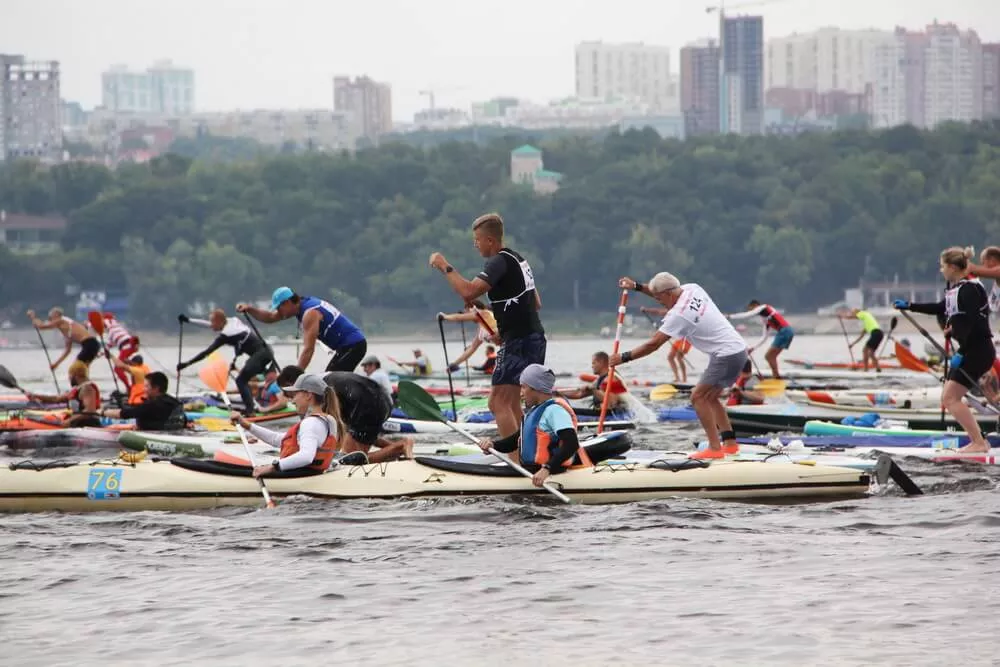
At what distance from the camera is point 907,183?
117812 mm

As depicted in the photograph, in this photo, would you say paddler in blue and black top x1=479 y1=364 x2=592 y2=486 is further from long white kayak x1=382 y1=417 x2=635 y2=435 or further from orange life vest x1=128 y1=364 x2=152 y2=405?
orange life vest x1=128 y1=364 x2=152 y2=405

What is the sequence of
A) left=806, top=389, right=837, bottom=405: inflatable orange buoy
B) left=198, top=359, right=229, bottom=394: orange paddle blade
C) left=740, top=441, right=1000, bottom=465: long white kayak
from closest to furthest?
left=740, top=441, right=1000, bottom=465: long white kayak → left=198, top=359, right=229, bottom=394: orange paddle blade → left=806, top=389, right=837, bottom=405: inflatable orange buoy

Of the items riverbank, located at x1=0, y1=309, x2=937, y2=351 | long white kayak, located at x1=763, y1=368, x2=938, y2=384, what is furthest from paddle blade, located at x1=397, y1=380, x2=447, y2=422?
riverbank, located at x1=0, y1=309, x2=937, y2=351

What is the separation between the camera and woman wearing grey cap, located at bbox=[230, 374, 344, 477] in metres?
12.2

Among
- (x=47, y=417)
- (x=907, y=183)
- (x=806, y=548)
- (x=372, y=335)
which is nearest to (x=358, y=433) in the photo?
(x=806, y=548)

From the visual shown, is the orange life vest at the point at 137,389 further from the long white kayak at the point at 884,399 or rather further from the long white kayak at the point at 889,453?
the long white kayak at the point at 884,399

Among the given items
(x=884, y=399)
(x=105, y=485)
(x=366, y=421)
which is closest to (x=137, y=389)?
(x=105, y=485)

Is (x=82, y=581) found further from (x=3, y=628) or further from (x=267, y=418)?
(x=267, y=418)

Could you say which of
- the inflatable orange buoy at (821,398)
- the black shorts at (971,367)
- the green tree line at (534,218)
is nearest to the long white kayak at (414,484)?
the black shorts at (971,367)

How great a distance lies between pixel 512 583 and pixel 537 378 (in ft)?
6.88

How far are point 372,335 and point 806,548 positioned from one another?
92306 millimetres

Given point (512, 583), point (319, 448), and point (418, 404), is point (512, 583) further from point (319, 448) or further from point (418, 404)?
point (418, 404)

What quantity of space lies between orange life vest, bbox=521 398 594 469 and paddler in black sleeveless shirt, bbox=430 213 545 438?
318 millimetres

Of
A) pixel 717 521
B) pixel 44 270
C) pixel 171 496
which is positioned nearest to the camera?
pixel 717 521
